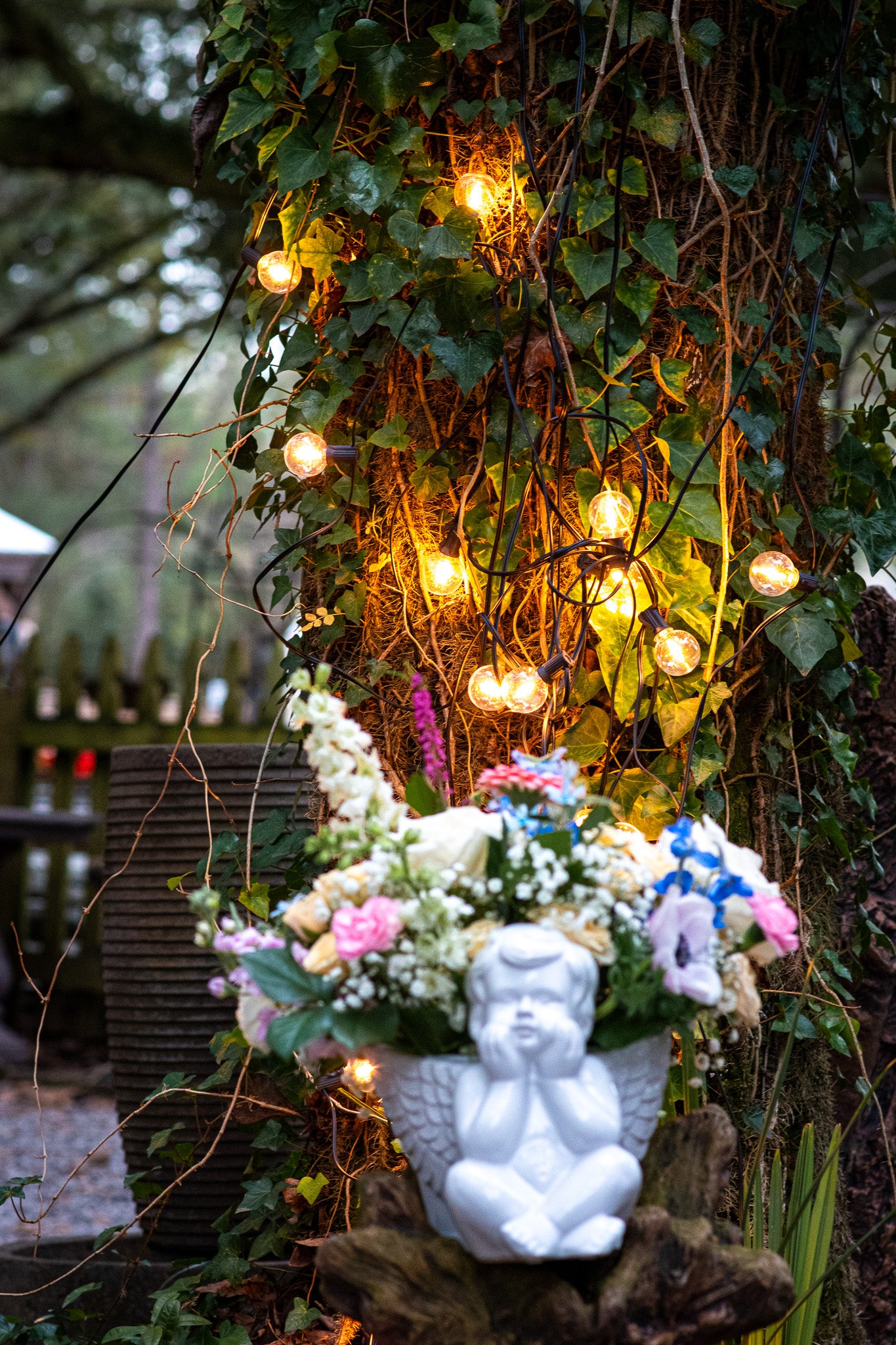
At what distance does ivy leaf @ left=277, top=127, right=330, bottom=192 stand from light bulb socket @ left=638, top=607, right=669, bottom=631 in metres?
0.75

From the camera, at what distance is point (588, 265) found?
63.7 inches

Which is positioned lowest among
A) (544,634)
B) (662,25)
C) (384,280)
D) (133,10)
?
(544,634)

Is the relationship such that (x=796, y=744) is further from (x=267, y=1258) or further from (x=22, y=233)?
(x=22, y=233)

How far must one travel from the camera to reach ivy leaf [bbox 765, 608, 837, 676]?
1646mm

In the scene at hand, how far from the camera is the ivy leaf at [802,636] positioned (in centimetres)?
165

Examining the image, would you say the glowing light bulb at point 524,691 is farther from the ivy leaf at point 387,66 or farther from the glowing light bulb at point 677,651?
the ivy leaf at point 387,66

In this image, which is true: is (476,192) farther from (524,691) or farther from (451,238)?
(524,691)

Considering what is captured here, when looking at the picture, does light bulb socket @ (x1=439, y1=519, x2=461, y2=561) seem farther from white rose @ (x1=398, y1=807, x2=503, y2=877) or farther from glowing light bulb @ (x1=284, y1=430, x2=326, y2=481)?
white rose @ (x1=398, y1=807, x2=503, y2=877)

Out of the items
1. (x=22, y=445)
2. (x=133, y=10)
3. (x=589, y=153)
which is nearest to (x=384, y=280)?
(x=589, y=153)

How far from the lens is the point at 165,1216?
222 cm

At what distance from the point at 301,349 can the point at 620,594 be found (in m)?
0.59

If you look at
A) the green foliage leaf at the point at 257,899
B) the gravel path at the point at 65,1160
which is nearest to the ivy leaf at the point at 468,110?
the green foliage leaf at the point at 257,899

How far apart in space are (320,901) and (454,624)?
73 cm

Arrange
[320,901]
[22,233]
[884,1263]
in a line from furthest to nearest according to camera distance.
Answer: [22,233] < [884,1263] < [320,901]
